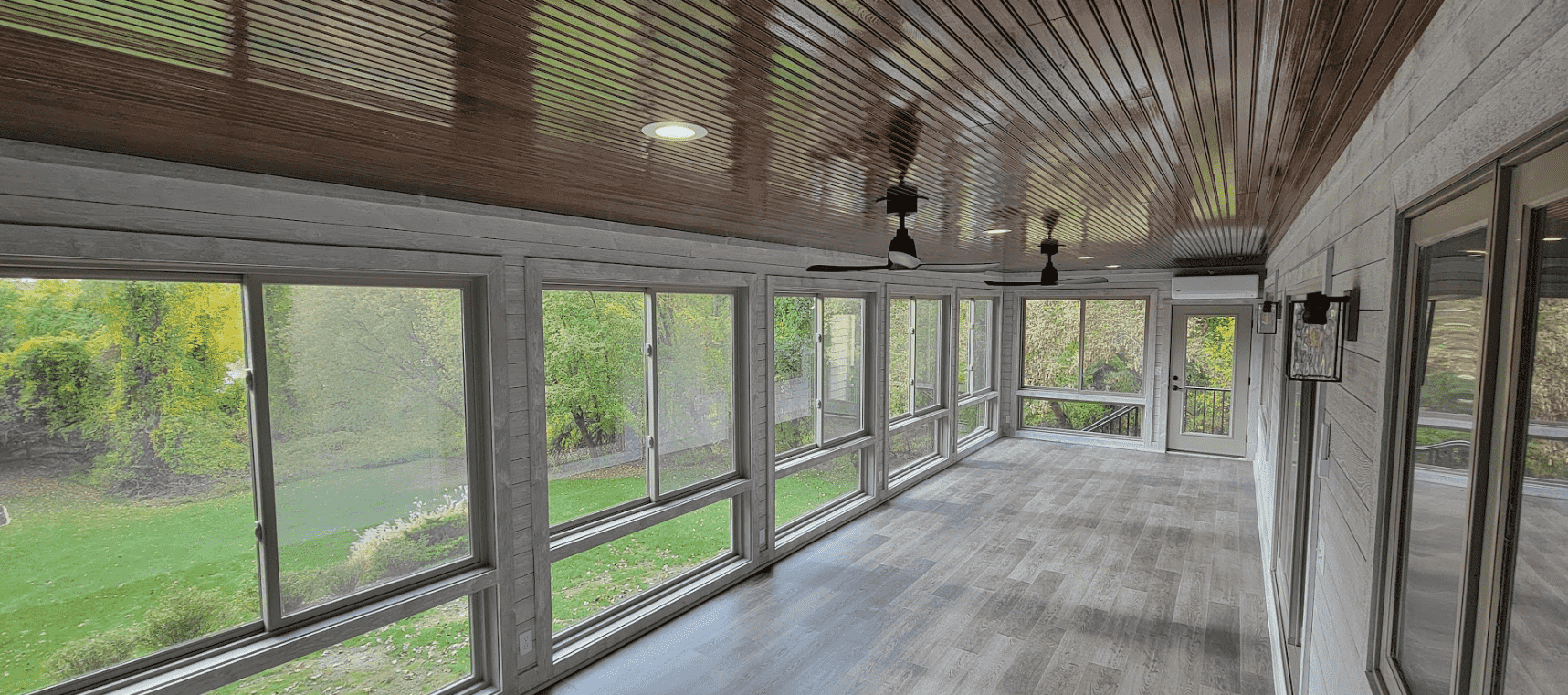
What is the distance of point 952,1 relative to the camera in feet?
3.95

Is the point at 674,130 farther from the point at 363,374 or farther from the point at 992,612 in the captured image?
the point at 992,612

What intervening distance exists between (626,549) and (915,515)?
2799 mm

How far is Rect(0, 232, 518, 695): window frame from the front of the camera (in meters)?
2.18

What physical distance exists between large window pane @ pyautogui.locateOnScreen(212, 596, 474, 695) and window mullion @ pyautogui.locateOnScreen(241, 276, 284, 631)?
0.39m

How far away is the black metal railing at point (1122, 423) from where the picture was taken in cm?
921

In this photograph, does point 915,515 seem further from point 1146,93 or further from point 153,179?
point 153,179

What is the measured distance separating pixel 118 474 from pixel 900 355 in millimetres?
5919

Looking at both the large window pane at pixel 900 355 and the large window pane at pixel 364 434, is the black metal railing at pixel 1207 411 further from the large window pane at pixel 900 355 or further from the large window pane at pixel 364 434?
the large window pane at pixel 364 434

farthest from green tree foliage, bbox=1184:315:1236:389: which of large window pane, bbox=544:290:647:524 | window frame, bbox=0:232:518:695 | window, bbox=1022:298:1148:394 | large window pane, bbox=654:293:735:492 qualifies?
window frame, bbox=0:232:518:695

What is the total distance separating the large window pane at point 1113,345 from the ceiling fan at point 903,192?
5858mm

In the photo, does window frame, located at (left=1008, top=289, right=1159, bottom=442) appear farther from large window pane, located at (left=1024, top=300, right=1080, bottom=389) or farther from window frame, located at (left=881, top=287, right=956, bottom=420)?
window frame, located at (left=881, top=287, right=956, bottom=420)

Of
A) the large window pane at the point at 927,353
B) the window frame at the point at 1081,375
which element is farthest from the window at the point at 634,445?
the window frame at the point at 1081,375

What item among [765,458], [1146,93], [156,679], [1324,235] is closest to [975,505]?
[765,458]

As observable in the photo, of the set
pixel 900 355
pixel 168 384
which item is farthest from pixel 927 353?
pixel 168 384
